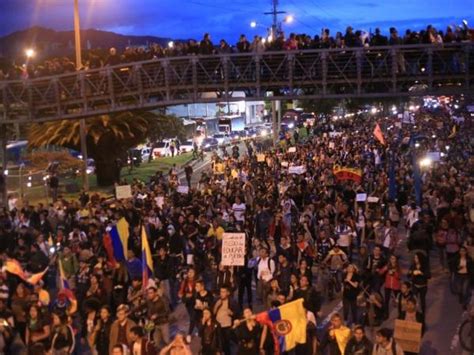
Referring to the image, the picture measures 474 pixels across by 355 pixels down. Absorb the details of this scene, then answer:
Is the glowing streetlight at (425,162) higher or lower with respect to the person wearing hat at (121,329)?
higher

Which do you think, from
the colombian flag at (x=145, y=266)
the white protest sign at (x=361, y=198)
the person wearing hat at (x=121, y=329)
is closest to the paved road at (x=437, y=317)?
the colombian flag at (x=145, y=266)

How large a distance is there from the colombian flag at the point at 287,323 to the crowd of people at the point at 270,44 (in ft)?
44.9

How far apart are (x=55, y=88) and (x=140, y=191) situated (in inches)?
173

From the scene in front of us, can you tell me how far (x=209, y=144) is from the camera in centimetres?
6138

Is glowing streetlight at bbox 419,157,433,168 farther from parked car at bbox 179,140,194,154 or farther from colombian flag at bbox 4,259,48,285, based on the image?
parked car at bbox 179,140,194,154

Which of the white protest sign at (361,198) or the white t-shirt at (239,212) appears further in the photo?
the white protest sign at (361,198)

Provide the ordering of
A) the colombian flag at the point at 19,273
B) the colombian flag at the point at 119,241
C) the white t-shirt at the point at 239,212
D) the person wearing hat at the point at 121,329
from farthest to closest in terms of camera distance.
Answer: the white t-shirt at the point at 239,212, the colombian flag at the point at 119,241, the colombian flag at the point at 19,273, the person wearing hat at the point at 121,329

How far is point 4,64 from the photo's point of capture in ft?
229

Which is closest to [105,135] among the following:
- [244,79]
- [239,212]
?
[244,79]

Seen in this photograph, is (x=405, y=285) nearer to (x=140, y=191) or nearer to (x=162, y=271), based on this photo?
(x=162, y=271)

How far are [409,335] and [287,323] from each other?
1.73m

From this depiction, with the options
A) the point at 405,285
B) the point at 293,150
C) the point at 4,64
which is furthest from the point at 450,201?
the point at 4,64

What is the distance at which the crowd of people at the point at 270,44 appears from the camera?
22.5 metres

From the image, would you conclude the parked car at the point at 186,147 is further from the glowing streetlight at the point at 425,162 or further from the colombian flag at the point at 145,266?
the colombian flag at the point at 145,266
